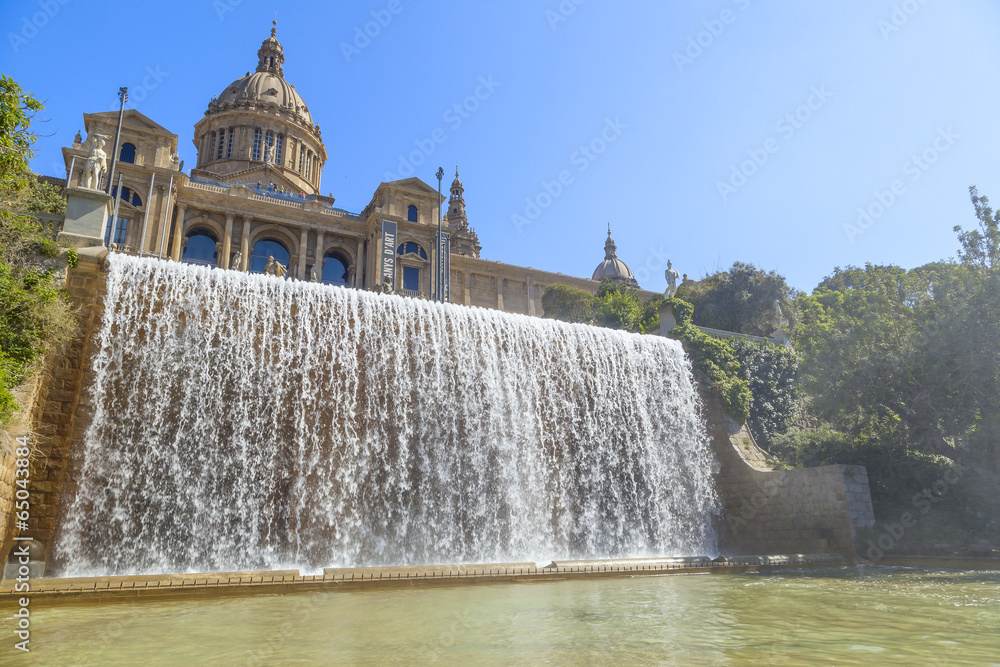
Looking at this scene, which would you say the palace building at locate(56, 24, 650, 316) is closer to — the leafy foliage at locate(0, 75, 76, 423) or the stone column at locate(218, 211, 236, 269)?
the stone column at locate(218, 211, 236, 269)

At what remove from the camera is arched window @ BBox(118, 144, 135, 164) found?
32.8 metres

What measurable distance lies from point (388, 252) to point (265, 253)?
730cm

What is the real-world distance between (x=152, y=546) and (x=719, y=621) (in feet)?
28.2

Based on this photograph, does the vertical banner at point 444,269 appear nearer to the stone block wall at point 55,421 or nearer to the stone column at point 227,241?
the stone column at point 227,241

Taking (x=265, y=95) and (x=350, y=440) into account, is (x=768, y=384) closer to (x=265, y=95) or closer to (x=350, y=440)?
(x=350, y=440)

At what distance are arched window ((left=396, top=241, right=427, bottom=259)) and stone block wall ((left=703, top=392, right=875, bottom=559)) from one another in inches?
908

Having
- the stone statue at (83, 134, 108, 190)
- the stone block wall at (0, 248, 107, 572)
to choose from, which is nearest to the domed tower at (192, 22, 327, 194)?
the stone statue at (83, 134, 108, 190)

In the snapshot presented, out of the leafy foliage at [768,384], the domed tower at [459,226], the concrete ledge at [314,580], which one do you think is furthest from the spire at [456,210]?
the concrete ledge at [314,580]

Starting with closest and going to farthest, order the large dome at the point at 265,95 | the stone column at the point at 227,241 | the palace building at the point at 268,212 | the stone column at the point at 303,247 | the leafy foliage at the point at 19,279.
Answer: the leafy foliage at the point at 19,279 → the palace building at the point at 268,212 → the stone column at the point at 227,241 → the stone column at the point at 303,247 → the large dome at the point at 265,95

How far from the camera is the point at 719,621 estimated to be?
5.14m

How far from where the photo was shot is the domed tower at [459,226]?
192ft

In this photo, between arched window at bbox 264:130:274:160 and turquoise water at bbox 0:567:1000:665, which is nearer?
turquoise water at bbox 0:567:1000:665

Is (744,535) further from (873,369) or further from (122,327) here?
(122,327)

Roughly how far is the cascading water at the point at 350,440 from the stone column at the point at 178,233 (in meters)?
22.9
